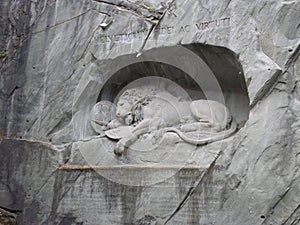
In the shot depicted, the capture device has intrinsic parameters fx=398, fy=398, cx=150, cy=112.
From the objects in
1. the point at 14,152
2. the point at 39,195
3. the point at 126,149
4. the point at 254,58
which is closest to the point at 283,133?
the point at 254,58

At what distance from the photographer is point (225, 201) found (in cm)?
474

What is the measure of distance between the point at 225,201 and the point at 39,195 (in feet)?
9.35

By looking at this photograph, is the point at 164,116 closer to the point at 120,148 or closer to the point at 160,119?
the point at 160,119

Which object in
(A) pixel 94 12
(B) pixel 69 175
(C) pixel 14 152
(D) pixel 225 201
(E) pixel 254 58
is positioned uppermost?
(A) pixel 94 12

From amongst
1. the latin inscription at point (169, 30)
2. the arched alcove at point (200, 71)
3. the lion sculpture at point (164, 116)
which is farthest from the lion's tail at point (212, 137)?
the latin inscription at point (169, 30)

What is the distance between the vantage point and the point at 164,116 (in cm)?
596

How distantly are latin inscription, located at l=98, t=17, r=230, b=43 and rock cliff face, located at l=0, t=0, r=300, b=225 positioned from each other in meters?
0.02

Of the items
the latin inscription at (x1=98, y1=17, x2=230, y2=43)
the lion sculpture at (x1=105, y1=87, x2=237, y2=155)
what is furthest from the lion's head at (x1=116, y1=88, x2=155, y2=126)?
the latin inscription at (x1=98, y1=17, x2=230, y2=43)

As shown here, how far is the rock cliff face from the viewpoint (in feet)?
15.4

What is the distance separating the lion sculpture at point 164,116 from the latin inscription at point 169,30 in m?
0.83

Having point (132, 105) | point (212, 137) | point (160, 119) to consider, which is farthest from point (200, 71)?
point (132, 105)

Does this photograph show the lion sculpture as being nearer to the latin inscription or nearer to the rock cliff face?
the rock cliff face

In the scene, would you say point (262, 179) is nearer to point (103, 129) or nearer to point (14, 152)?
point (103, 129)

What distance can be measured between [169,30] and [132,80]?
1.19 m
